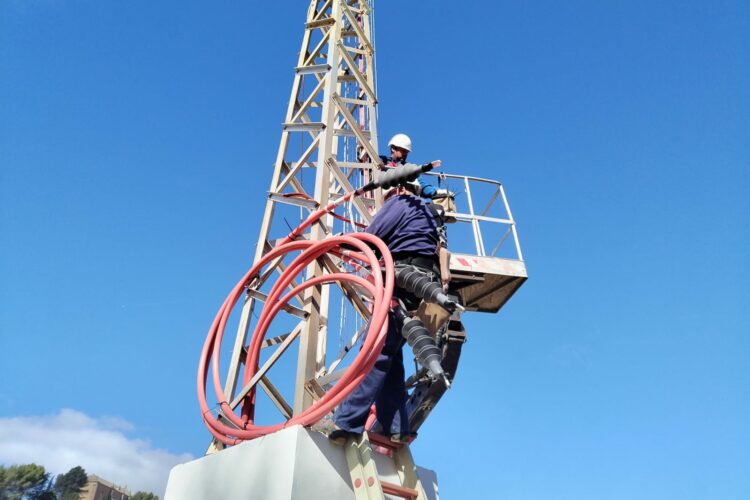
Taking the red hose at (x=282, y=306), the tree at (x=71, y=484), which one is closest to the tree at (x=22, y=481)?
the tree at (x=71, y=484)

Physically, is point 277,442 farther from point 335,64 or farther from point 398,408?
point 335,64

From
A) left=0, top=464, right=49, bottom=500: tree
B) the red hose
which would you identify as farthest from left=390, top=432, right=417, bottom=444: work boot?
left=0, top=464, right=49, bottom=500: tree

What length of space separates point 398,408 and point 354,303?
1512mm

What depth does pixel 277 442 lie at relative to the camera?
3.64 meters

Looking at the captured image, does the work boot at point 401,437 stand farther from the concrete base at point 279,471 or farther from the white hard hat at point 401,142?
the white hard hat at point 401,142

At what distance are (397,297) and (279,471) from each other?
173cm

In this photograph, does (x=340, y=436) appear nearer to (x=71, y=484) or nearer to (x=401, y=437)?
(x=401, y=437)

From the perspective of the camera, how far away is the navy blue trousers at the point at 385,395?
3.95 metres

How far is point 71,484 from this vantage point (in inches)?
2474

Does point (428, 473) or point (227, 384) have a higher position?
point (227, 384)

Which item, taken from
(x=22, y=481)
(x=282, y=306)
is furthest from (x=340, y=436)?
(x=22, y=481)

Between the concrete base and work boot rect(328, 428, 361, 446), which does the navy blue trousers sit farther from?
the concrete base

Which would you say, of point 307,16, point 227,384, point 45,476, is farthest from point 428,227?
point 45,476

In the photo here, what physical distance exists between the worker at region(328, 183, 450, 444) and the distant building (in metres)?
69.8
